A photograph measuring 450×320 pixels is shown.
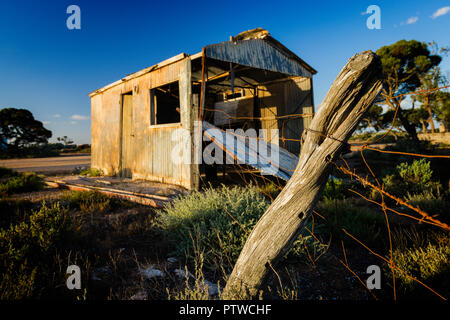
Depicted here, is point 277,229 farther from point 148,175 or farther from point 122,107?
point 122,107

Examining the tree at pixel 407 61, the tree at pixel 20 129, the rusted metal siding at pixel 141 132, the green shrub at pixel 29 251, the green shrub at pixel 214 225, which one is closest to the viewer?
the green shrub at pixel 29 251

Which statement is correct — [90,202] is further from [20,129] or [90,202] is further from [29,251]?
[20,129]

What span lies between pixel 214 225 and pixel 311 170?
207cm

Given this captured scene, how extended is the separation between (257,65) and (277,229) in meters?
6.96

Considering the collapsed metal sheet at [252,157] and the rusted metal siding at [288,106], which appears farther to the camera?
the rusted metal siding at [288,106]

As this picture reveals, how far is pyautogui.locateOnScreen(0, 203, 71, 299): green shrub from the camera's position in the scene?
86.2 inches

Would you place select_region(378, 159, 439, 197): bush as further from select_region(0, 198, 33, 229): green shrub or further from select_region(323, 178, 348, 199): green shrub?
select_region(0, 198, 33, 229): green shrub

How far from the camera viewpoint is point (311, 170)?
1.67m

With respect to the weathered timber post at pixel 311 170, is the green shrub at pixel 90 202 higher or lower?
lower

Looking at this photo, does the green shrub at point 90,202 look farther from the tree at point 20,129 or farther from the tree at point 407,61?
the tree at point 20,129

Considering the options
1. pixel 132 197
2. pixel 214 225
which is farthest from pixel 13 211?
pixel 214 225

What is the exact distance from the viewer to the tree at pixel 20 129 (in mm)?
32844

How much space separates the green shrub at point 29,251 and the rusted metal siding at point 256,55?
5094 millimetres

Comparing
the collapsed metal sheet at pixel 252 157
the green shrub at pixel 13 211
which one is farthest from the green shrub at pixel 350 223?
the green shrub at pixel 13 211
